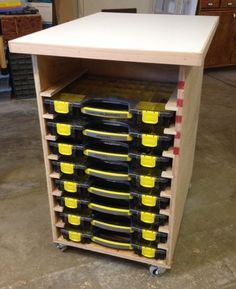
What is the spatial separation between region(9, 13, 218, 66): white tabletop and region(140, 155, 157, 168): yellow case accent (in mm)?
371

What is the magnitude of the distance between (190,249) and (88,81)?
37.3 inches

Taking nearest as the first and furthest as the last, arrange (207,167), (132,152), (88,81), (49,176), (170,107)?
(170,107)
(132,152)
(49,176)
(88,81)
(207,167)

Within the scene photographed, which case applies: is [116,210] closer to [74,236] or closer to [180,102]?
[74,236]

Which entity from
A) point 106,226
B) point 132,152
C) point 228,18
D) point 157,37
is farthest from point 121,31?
point 228,18

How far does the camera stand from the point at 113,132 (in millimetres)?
1259

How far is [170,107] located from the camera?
1117mm

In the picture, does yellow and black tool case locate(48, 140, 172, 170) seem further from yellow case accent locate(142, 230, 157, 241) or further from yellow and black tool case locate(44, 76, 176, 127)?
yellow case accent locate(142, 230, 157, 241)

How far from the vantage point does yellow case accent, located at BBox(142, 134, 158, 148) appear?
1.19 meters

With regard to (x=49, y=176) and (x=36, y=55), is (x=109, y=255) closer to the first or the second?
(x=49, y=176)

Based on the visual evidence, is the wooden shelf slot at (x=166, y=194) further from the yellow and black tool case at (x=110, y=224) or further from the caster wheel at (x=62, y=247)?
the caster wheel at (x=62, y=247)

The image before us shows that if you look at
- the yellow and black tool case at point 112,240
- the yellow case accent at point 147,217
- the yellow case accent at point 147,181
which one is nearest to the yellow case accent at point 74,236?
the yellow and black tool case at point 112,240

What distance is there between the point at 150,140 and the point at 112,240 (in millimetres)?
538

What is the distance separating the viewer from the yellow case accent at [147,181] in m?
1.26

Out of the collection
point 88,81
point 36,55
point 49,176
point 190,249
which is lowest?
point 190,249
